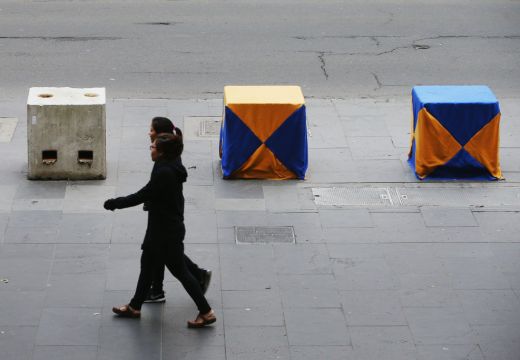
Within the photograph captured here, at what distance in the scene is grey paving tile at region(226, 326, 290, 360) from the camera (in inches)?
328

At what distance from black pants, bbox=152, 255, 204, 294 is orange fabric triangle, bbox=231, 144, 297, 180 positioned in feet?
9.60

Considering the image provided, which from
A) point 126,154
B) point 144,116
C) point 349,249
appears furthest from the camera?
point 144,116

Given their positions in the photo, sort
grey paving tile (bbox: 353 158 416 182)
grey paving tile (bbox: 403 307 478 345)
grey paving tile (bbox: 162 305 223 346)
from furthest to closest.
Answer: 1. grey paving tile (bbox: 353 158 416 182)
2. grey paving tile (bbox: 403 307 478 345)
3. grey paving tile (bbox: 162 305 223 346)

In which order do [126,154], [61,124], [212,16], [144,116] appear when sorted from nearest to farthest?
[61,124] → [126,154] → [144,116] → [212,16]

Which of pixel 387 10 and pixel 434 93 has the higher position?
pixel 434 93

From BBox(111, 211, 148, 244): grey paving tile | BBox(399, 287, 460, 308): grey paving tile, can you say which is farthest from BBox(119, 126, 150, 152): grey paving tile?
BBox(399, 287, 460, 308): grey paving tile

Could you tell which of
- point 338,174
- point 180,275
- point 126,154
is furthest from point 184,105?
point 180,275

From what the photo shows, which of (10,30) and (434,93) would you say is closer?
(434,93)

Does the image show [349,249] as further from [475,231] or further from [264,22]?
[264,22]

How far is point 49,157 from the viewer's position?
37.9 feet

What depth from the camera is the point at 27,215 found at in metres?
10.7

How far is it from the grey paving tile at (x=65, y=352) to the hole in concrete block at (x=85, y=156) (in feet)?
11.7

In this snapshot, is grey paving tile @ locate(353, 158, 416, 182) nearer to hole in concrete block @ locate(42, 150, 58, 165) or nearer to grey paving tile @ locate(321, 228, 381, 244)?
grey paving tile @ locate(321, 228, 381, 244)

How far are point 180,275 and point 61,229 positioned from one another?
232 centimetres
